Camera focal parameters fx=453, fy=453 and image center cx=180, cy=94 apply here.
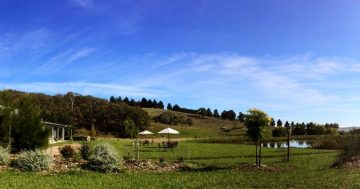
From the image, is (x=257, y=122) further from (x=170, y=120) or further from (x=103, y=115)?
(x=170, y=120)

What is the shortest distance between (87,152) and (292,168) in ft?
34.9

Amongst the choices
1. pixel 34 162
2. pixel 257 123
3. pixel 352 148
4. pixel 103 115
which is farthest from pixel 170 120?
pixel 34 162

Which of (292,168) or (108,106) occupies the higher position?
(108,106)

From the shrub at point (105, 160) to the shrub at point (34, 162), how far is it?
1.97 meters

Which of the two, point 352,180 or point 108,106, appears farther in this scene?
point 108,106

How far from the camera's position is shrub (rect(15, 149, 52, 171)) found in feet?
63.9

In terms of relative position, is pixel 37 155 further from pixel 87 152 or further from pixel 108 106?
pixel 108 106

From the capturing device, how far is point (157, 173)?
2000 cm

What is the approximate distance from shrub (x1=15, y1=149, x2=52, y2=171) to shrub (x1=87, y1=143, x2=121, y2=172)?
6.46 feet

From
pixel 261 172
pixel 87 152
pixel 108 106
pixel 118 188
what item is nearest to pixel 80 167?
pixel 87 152

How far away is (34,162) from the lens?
64.3ft

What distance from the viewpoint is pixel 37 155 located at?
64.9ft

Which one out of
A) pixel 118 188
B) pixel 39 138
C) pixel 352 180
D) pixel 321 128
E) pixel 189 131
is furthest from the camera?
pixel 189 131

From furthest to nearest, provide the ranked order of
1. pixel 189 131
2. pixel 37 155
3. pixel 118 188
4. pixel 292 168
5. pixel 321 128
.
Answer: pixel 189 131, pixel 321 128, pixel 292 168, pixel 37 155, pixel 118 188
